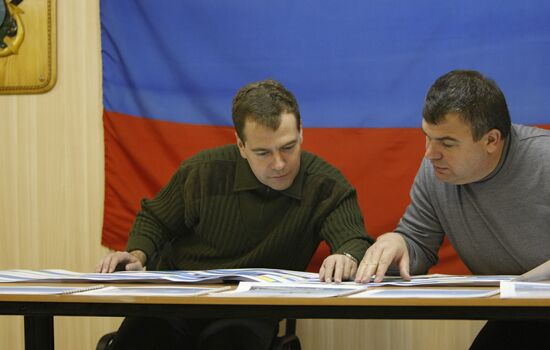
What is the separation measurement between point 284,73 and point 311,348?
0.96 m

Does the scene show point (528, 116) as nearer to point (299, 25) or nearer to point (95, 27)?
point (299, 25)

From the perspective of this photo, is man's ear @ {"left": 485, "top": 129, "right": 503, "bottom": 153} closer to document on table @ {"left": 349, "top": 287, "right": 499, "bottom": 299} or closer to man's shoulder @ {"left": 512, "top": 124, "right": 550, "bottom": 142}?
man's shoulder @ {"left": 512, "top": 124, "right": 550, "bottom": 142}

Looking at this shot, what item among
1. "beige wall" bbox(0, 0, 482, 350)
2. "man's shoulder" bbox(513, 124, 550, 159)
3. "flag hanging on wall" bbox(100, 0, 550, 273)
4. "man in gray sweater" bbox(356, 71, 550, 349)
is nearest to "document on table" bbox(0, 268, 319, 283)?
"man in gray sweater" bbox(356, 71, 550, 349)

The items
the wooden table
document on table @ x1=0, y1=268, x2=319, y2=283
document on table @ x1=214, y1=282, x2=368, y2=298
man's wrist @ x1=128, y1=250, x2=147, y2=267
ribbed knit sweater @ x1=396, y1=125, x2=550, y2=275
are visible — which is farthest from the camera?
man's wrist @ x1=128, y1=250, x2=147, y2=267

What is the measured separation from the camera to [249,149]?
6.96 ft

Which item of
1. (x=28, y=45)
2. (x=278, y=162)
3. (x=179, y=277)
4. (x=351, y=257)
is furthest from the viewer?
(x=28, y=45)

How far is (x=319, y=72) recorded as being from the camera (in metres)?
2.63

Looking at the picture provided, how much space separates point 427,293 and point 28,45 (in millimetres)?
2082

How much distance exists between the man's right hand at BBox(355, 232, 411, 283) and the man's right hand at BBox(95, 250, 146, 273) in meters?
0.65

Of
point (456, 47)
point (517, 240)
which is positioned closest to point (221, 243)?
point (517, 240)

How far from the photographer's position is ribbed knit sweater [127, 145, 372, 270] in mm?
2162

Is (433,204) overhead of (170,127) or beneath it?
beneath

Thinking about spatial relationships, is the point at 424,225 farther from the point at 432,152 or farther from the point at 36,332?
the point at 36,332

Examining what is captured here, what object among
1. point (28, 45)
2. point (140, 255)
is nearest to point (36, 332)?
point (140, 255)
